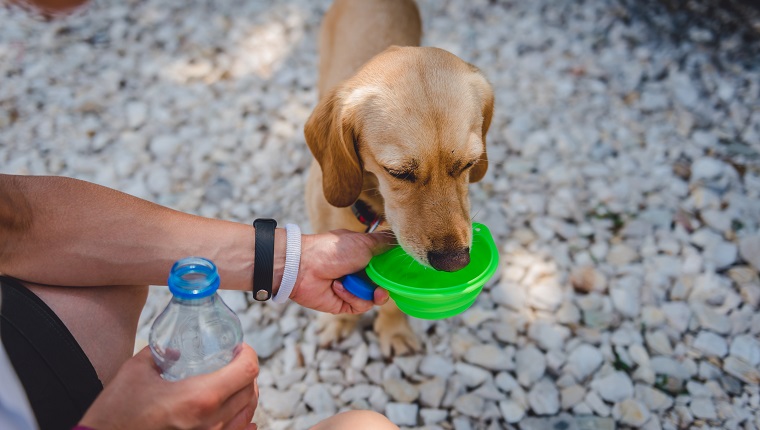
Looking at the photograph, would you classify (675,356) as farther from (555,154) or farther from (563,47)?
(563,47)

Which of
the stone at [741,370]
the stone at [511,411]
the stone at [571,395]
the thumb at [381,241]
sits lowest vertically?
the stone at [741,370]

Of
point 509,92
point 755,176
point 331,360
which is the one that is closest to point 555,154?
point 509,92

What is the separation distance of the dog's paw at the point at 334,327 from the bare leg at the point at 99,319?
2.95ft

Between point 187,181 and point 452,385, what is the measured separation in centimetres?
179

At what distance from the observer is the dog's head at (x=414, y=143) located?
1.79m

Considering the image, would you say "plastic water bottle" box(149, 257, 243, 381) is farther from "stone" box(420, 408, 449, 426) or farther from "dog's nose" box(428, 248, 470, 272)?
"stone" box(420, 408, 449, 426)

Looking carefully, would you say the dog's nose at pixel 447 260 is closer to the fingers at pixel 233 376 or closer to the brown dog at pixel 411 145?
the brown dog at pixel 411 145

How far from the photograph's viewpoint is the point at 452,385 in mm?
2297

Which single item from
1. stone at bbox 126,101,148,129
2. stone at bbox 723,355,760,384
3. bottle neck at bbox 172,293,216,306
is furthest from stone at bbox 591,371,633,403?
stone at bbox 126,101,148,129

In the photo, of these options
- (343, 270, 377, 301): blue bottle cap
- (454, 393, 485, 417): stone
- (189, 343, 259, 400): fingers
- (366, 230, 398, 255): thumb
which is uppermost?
(189, 343, 259, 400): fingers

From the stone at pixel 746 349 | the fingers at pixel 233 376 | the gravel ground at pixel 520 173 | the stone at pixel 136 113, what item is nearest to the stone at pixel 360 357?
the gravel ground at pixel 520 173

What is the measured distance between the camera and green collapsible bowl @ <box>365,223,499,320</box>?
66.0 inches

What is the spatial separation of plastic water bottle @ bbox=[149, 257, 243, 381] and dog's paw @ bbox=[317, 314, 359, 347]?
1050 mm

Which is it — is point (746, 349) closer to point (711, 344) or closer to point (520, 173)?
point (711, 344)
